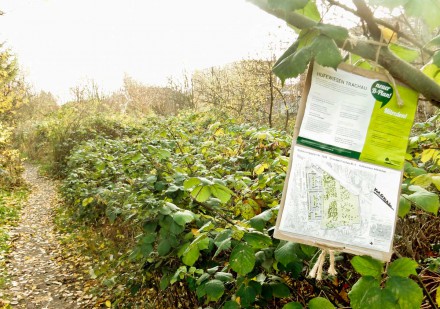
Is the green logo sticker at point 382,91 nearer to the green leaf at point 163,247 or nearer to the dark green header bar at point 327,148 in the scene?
the dark green header bar at point 327,148

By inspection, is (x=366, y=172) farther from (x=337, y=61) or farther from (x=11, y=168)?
(x=11, y=168)

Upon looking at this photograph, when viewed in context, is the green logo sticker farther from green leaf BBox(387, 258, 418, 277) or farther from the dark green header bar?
green leaf BBox(387, 258, 418, 277)

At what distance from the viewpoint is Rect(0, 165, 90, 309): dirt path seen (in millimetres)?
5336

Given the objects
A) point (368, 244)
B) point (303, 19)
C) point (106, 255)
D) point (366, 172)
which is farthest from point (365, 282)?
point (106, 255)

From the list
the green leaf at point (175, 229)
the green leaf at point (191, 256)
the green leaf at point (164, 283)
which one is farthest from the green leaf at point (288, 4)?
the green leaf at point (164, 283)

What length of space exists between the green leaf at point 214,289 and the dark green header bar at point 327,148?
3.80ft

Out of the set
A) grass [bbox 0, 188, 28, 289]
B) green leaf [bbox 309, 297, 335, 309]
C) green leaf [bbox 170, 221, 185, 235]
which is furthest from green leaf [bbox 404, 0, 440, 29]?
grass [bbox 0, 188, 28, 289]

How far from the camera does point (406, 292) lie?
3.29ft

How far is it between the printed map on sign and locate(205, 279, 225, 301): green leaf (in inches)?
38.9

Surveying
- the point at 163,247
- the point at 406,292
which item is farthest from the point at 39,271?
the point at 406,292

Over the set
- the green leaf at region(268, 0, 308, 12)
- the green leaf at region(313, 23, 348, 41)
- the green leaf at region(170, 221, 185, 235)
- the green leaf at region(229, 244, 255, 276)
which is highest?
the green leaf at region(268, 0, 308, 12)

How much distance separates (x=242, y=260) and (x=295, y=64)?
1.01 m

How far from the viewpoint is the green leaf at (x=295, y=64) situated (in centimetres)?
83

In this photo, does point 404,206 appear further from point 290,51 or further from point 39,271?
point 39,271
